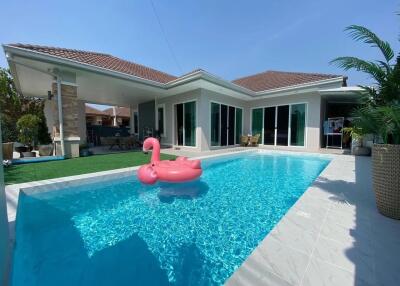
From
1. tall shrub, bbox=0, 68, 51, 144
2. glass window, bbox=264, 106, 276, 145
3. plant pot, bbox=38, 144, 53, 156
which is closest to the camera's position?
plant pot, bbox=38, 144, 53, 156

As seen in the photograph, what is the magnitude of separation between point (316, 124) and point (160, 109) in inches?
368

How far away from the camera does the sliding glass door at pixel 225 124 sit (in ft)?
35.9

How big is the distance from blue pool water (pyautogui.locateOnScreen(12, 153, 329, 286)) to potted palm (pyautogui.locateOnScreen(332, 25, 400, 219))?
1.46m

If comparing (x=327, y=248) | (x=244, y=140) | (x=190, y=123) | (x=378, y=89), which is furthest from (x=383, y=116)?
(x=244, y=140)

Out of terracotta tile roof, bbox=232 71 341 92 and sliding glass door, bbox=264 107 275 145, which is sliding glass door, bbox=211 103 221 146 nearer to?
terracotta tile roof, bbox=232 71 341 92

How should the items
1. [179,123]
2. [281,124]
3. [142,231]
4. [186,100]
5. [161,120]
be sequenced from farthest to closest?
[161,120]
[281,124]
[179,123]
[186,100]
[142,231]

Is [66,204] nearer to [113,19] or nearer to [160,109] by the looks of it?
[113,19]

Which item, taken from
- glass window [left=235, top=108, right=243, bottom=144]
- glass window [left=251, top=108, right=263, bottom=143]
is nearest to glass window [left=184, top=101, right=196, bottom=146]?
glass window [left=235, top=108, right=243, bottom=144]

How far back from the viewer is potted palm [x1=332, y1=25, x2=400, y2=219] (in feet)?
8.12

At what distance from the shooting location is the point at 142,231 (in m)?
2.90

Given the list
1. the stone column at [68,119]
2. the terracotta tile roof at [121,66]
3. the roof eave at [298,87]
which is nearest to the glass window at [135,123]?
the terracotta tile roof at [121,66]

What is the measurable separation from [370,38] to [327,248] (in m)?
3.17

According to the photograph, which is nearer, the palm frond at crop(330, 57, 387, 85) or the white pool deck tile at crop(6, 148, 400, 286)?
the white pool deck tile at crop(6, 148, 400, 286)

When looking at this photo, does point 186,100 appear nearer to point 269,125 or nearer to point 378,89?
point 269,125
